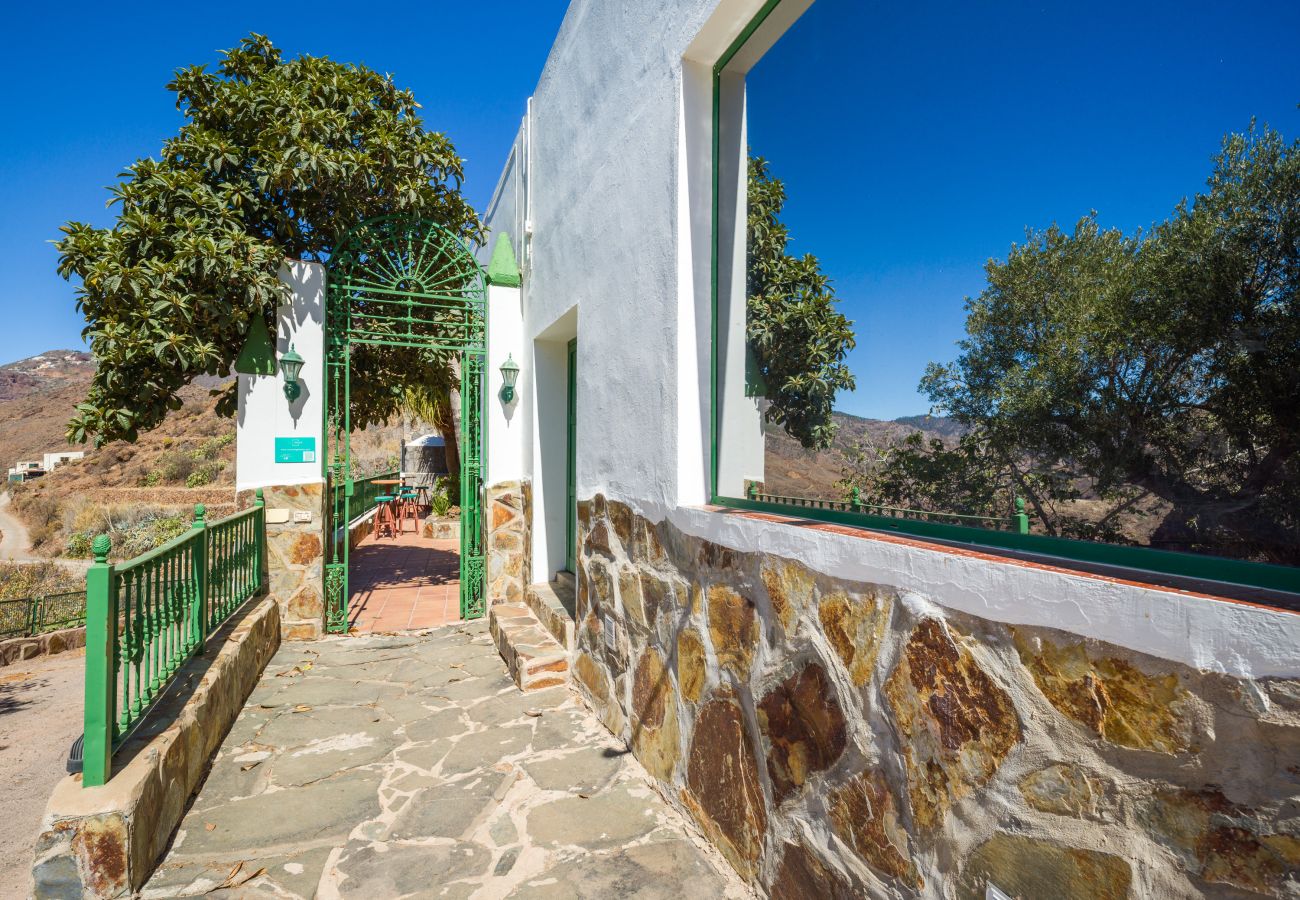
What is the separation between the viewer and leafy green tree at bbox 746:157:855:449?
7.38ft

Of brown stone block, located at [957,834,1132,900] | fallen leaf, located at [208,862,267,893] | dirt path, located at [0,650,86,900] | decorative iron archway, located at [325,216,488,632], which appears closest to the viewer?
brown stone block, located at [957,834,1132,900]

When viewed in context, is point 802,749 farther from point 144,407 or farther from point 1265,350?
point 144,407

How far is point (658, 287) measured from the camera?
3.07 meters

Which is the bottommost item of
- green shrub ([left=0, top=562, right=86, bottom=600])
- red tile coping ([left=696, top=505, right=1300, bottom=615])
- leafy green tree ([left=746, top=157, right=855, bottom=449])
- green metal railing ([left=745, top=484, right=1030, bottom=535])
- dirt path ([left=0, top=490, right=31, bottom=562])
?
dirt path ([left=0, top=490, right=31, bottom=562])

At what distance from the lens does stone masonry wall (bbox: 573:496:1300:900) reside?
972mm

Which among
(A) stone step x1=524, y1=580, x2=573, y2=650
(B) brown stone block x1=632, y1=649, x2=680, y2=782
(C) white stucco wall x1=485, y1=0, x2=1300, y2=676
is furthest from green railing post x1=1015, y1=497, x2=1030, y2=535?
(A) stone step x1=524, y1=580, x2=573, y2=650

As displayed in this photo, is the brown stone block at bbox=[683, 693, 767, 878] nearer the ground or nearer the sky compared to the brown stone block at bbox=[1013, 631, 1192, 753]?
nearer the ground

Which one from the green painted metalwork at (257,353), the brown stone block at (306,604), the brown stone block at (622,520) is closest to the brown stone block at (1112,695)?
the brown stone block at (622,520)

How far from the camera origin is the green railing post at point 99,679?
7.68ft

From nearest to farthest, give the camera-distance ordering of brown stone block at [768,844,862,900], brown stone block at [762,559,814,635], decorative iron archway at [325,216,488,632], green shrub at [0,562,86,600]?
brown stone block at [768,844,862,900] < brown stone block at [762,559,814,635] < decorative iron archway at [325,216,488,632] < green shrub at [0,562,86,600]

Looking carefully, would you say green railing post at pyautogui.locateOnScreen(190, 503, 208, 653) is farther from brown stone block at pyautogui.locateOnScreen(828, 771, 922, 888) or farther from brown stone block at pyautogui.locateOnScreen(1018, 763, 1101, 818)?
brown stone block at pyautogui.locateOnScreen(1018, 763, 1101, 818)

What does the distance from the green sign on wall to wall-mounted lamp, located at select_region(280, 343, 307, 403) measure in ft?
1.15

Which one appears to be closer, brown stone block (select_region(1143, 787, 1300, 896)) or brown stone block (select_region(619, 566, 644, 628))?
brown stone block (select_region(1143, 787, 1300, 896))

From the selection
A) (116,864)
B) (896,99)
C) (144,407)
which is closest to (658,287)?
(896,99)
